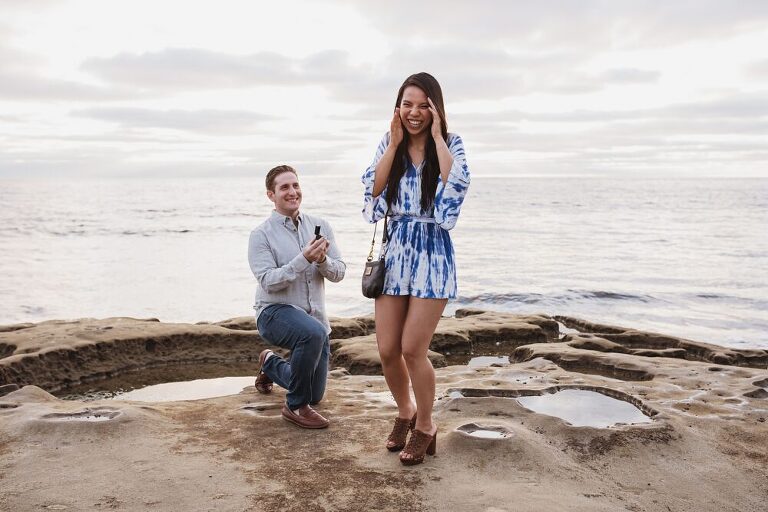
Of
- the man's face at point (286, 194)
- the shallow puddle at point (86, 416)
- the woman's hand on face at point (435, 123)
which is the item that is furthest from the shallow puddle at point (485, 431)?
the shallow puddle at point (86, 416)

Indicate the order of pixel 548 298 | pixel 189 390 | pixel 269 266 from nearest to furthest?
pixel 269 266 < pixel 189 390 < pixel 548 298

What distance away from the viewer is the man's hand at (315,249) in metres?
4.90

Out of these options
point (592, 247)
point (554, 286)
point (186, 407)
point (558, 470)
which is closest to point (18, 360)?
point (186, 407)

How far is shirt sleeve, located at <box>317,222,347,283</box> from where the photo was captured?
204 inches

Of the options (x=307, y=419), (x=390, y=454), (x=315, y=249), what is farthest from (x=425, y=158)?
(x=307, y=419)

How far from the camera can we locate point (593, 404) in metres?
5.53

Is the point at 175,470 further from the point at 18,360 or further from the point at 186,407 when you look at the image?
the point at 18,360

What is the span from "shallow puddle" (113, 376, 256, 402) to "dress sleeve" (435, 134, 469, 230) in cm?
381

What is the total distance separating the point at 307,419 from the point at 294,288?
1.00 metres

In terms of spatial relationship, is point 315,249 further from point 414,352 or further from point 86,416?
point 86,416

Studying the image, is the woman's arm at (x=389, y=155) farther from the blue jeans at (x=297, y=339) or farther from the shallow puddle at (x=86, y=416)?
the shallow puddle at (x=86, y=416)

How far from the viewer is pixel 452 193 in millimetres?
3988

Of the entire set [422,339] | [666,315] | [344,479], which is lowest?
[666,315]

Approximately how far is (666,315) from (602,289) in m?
2.91
